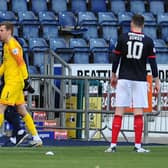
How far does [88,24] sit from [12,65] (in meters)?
11.1

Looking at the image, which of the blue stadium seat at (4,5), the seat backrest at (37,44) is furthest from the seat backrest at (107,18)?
the blue stadium seat at (4,5)

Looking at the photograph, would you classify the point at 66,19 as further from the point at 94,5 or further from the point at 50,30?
the point at 94,5

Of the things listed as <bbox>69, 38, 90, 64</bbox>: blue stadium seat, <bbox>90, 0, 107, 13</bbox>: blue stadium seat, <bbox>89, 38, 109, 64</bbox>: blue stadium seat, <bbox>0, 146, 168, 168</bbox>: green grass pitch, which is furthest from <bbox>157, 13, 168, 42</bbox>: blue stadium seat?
<bbox>0, 146, 168, 168</bbox>: green grass pitch

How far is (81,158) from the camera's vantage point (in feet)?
34.4

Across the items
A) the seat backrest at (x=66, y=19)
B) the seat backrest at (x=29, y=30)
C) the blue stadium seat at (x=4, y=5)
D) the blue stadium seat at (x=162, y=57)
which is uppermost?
the blue stadium seat at (x=4, y=5)

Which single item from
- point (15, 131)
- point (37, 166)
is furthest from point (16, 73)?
point (37, 166)

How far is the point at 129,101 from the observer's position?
11.9m

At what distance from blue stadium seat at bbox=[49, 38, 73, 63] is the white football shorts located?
975 cm

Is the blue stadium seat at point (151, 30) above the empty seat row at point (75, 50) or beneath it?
above

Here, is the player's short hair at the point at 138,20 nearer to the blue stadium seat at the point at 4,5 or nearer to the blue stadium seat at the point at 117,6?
the blue stadium seat at the point at 4,5

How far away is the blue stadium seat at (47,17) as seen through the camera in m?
22.8

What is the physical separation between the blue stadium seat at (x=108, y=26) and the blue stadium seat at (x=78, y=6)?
86 centimetres

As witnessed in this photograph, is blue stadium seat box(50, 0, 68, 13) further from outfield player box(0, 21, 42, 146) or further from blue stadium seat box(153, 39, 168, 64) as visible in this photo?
outfield player box(0, 21, 42, 146)

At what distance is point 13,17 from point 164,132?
→ 7.85 m
